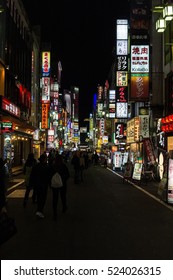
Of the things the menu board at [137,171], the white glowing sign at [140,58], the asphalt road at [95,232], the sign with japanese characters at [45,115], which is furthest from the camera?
the sign with japanese characters at [45,115]

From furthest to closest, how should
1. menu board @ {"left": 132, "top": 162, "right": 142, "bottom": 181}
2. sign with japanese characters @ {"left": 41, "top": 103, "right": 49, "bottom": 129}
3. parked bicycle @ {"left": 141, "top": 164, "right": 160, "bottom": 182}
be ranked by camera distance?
sign with japanese characters @ {"left": 41, "top": 103, "right": 49, "bottom": 129} < parked bicycle @ {"left": 141, "top": 164, "right": 160, "bottom": 182} < menu board @ {"left": 132, "top": 162, "right": 142, "bottom": 181}

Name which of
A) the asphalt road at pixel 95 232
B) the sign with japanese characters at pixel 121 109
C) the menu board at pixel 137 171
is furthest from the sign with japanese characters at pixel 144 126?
the asphalt road at pixel 95 232

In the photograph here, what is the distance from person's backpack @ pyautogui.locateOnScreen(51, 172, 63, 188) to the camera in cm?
1040

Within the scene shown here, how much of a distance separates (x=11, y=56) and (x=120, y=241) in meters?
30.1

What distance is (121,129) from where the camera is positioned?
155 ft

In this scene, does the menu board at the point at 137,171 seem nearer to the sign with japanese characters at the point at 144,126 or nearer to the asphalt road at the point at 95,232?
the sign with japanese characters at the point at 144,126

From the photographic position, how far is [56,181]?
1043cm

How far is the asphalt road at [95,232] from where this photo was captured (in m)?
6.53

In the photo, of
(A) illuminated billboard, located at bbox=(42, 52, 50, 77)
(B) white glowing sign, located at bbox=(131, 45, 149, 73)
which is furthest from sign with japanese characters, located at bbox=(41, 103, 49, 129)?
(B) white glowing sign, located at bbox=(131, 45, 149, 73)

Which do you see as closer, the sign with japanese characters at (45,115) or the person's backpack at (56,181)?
the person's backpack at (56,181)

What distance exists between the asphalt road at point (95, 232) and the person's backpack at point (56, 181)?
0.92 metres

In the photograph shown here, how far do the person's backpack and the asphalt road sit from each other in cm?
92

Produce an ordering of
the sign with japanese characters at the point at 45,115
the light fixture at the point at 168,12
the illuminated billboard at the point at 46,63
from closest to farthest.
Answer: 1. the light fixture at the point at 168,12
2. the illuminated billboard at the point at 46,63
3. the sign with japanese characters at the point at 45,115

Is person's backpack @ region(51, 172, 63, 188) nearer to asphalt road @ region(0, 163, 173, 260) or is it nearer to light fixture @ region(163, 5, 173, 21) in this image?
asphalt road @ region(0, 163, 173, 260)
